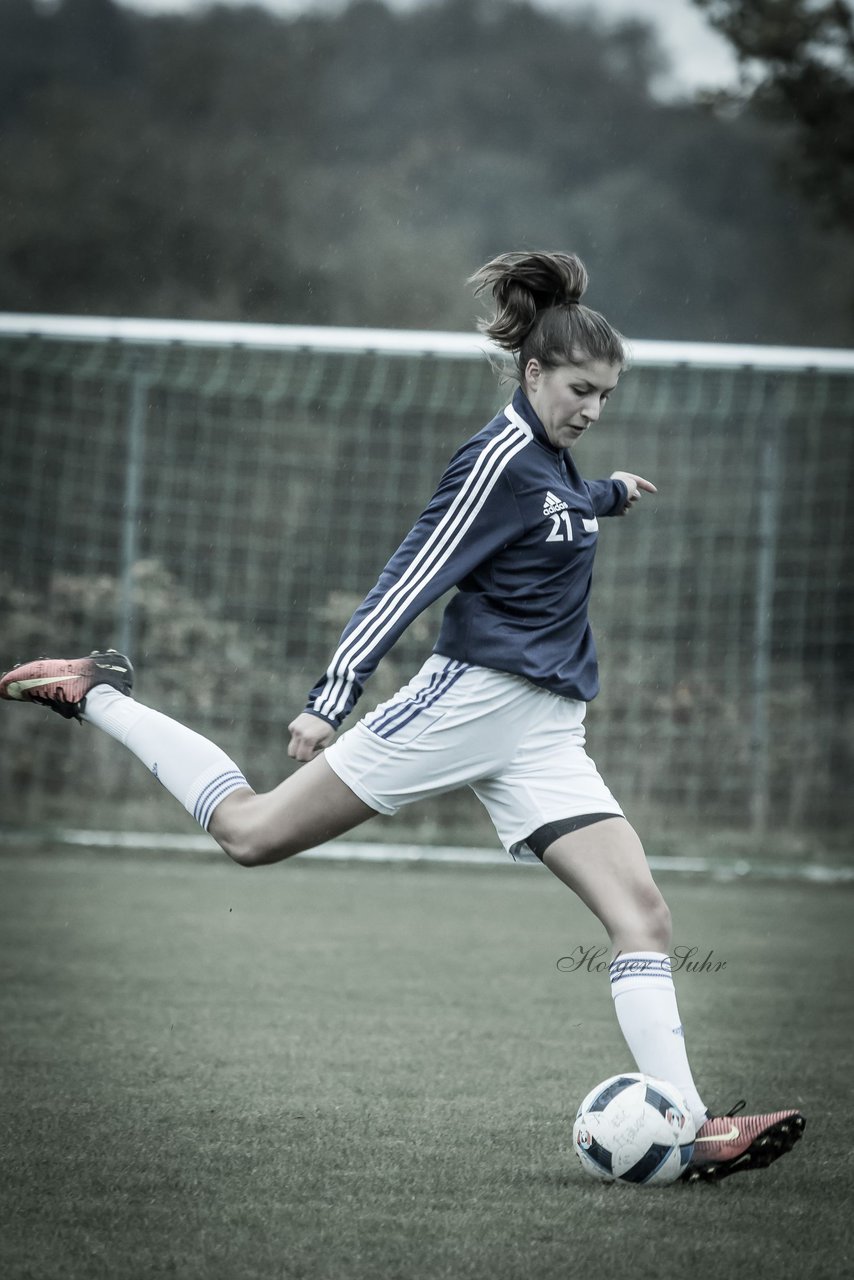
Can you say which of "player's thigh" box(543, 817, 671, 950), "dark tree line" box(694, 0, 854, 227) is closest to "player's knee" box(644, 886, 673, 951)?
"player's thigh" box(543, 817, 671, 950)

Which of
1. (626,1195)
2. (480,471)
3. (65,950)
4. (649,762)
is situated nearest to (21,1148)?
(626,1195)

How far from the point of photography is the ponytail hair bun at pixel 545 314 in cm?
357

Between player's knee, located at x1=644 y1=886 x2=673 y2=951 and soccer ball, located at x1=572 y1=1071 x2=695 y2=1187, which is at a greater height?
player's knee, located at x1=644 y1=886 x2=673 y2=951

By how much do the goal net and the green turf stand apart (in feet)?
6.15

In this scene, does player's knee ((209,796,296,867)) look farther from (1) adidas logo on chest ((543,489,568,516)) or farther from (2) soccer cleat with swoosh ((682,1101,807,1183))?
(2) soccer cleat with swoosh ((682,1101,807,1183))

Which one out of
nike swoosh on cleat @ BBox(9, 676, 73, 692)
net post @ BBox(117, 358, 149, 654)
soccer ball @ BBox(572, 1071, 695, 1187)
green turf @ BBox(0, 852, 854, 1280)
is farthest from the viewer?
net post @ BBox(117, 358, 149, 654)

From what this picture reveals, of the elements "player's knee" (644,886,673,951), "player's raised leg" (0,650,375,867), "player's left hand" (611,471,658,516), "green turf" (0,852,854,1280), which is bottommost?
"green turf" (0,852,854,1280)

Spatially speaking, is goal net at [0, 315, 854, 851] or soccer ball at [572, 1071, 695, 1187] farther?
goal net at [0, 315, 854, 851]

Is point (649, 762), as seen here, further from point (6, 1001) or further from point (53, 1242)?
point (53, 1242)

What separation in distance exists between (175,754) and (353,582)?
19.6ft

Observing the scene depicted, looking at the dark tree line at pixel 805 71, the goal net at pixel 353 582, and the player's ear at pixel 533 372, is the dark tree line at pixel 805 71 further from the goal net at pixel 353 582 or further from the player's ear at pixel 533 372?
the player's ear at pixel 533 372

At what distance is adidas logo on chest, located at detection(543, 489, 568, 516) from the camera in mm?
3508

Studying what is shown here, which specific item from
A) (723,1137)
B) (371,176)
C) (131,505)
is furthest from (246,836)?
(371,176)

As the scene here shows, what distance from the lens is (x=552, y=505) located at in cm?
352
